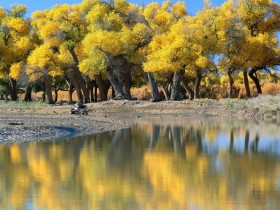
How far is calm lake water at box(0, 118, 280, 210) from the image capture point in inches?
346

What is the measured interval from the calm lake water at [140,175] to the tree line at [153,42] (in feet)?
83.7

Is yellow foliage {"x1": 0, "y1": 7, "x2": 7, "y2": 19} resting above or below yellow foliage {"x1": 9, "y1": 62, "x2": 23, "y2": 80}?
above

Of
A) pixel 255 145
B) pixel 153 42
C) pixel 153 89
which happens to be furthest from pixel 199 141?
pixel 153 89

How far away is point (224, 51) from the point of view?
150 ft

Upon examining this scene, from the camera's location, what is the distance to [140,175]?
1146 centimetres

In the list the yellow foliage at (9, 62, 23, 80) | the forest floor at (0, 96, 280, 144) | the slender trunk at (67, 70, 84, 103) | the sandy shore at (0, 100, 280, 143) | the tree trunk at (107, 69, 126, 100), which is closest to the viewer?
the forest floor at (0, 96, 280, 144)

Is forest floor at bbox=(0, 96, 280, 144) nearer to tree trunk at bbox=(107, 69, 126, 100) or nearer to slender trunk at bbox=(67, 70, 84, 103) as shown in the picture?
tree trunk at bbox=(107, 69, 126, 100)

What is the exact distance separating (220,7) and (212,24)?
5099 millimetres

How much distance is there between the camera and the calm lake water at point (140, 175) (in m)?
8.78

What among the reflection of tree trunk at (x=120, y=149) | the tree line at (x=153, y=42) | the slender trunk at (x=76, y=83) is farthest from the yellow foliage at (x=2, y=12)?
the reflection of tree trunk at (x=120, y=149)

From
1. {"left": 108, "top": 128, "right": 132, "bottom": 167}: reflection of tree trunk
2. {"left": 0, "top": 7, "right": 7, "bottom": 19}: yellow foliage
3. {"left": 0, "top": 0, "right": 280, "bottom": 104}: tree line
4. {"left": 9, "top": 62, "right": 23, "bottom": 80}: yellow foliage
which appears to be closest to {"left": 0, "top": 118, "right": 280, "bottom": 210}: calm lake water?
{"left": 108, "top": 128, "right": 132, "bottom": 167}: reflection of tree trunk

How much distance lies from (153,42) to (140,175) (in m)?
35.5

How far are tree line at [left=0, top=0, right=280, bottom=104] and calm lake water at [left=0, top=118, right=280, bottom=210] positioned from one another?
25504 millimetres

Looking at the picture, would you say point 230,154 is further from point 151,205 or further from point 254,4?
point 254,4
